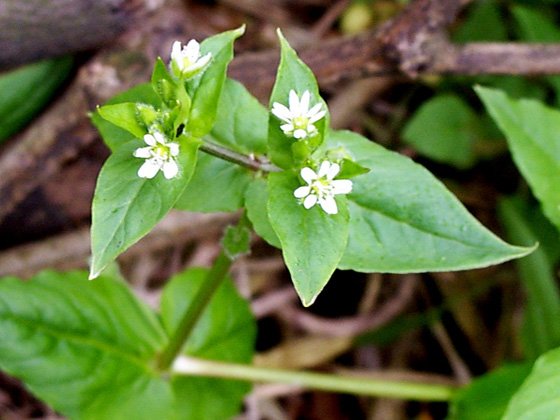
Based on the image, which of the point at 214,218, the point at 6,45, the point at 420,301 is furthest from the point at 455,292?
the point at 6,45

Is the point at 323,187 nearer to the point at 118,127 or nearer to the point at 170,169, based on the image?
the point at 170,169

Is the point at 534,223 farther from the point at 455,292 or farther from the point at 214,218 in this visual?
the point at 214,218

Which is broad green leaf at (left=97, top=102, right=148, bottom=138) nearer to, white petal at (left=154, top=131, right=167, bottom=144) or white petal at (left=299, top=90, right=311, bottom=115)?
white petal at (left=154, top=131, right=167, bottom=144)

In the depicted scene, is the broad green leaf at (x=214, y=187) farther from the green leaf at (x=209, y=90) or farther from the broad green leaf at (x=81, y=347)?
the broad green leaf at (x=81, y=347)

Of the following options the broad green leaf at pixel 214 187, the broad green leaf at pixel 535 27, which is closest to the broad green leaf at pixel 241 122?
the broad green leaf at pixel 214 187

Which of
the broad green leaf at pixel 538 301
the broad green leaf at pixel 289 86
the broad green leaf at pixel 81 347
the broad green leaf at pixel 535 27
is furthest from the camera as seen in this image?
the broad green leaf at pixel 535 27

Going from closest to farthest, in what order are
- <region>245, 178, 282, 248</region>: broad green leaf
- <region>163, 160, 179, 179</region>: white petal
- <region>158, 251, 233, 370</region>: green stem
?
<region>163, 160, 179, 179</region>: white petal
<region>245, 178, 282, 248</region>: broad green leaf
<region>158, 251, 233, 370</region>: green stem

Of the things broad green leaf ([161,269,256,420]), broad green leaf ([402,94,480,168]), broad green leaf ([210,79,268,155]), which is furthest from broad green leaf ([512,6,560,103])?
broad green leaf ([210,79,268,155])

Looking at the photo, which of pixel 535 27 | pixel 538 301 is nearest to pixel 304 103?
pixel 538 301
